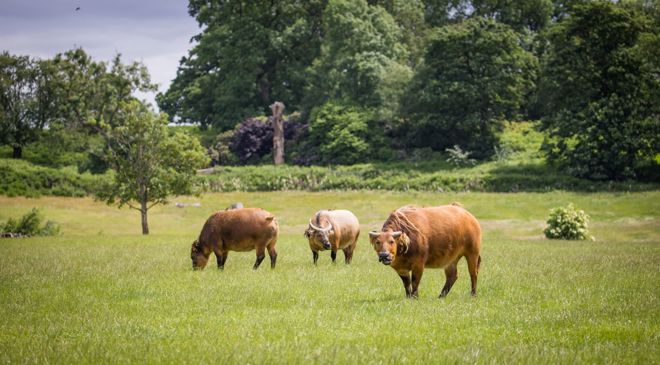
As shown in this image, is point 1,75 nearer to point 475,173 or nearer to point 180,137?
point 180,137

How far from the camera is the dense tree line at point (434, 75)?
57.5 meters

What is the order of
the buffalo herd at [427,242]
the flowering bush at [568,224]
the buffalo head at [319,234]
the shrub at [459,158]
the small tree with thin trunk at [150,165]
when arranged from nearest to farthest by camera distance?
the buffalo herd at [427,242]
the buffalo head at [319,234]
the flowering bush at [568,224]
the small tree with thin trunk at [150,165]
the shrub at [459,158]

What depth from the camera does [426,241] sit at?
595 inches

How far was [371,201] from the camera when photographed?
188 feet

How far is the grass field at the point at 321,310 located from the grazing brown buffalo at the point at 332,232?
835 millimetres

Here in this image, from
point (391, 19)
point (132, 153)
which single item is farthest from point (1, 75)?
point (391, 19)

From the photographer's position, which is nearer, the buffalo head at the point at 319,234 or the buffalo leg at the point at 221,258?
the buffalo leg at the point at 221,258

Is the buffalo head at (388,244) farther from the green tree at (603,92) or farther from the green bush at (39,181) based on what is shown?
the green bush at (39,181)

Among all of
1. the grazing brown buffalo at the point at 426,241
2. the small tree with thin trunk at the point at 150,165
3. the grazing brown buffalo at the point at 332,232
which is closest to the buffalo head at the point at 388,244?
the grazing brown buffalo at the point at 426,241

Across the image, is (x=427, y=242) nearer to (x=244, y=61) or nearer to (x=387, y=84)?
(x=387, y=84)

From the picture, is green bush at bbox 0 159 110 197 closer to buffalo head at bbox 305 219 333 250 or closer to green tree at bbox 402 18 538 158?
green tree at bbox 402 18 538 158

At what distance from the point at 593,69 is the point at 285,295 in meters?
50.1

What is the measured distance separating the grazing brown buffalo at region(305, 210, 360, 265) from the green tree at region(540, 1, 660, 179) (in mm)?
37485

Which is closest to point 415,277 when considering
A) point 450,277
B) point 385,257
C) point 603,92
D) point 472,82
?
point 450,277
